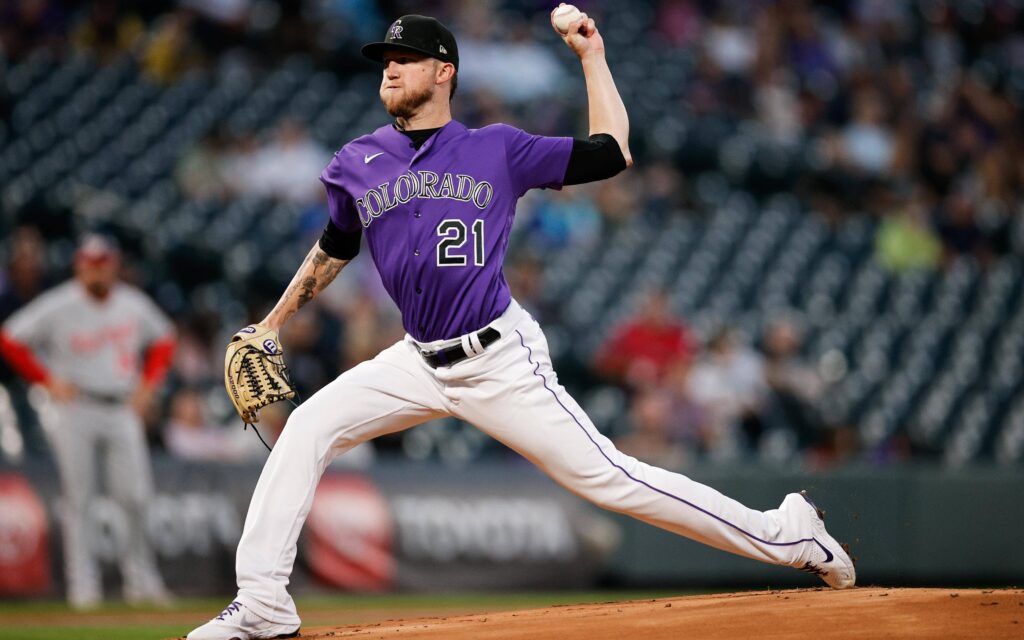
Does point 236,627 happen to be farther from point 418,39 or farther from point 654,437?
point 654,437

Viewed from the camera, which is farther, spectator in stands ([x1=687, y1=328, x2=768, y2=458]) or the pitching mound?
spectator in stands ([x1=687, y1=328, x2=768, y2=458])

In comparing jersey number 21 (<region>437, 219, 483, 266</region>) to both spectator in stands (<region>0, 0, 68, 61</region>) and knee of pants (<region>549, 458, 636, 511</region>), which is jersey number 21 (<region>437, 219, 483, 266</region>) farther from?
spectator in stands (<region>0, 0, 68, 61</region>)

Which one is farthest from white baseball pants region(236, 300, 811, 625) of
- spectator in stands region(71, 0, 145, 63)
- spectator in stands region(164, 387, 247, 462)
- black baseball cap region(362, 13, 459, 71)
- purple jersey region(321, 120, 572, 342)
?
spectator in stands region(71, 0, 145, 63)

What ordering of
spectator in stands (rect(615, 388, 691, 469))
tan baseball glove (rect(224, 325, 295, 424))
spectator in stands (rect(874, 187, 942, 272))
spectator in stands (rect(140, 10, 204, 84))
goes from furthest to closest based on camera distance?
spectator in stands (rect(874, 187, 942, 272)), spectator in stands (rect(140, 10, 204, 84)), spectator in stands (rect(615, 388, 691, 469)), tan baseball glove (rect(224, 325, 295, 424))

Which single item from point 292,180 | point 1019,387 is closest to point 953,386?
point 1019,387

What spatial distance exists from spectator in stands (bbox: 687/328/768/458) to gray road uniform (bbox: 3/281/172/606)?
13.2 feet

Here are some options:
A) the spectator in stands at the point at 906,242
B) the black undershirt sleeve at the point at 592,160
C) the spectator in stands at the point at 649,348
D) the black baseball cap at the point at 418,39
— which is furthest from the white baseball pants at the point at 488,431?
the spectator in stands at the point at 906,242

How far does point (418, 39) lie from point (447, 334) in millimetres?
965

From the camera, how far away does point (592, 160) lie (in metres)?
4.51

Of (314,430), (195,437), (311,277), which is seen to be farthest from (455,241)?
(195,437)

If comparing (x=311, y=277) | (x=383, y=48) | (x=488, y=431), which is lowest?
(x=488, y=431)

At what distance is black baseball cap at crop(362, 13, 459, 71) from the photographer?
14.8 feet

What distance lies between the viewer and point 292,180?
39.4 ft

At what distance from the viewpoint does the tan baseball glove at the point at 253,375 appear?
15.3ft
